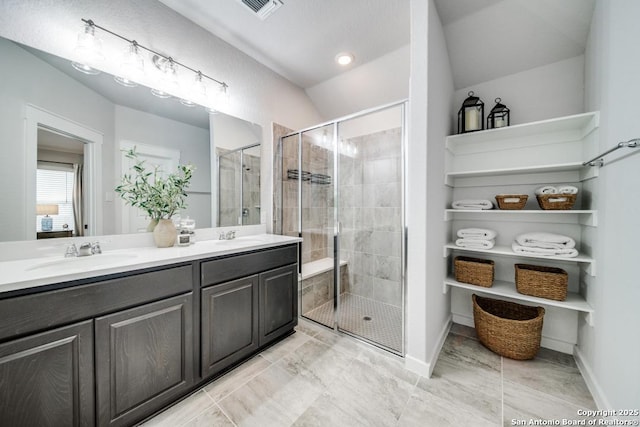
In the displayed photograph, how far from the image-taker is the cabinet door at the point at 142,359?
1067 mm

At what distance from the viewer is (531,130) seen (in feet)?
5.85

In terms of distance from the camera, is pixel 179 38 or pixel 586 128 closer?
pixel 586 128

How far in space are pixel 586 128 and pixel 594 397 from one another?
1.72m

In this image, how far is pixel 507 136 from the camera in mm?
1936

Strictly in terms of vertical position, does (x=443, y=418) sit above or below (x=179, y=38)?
below

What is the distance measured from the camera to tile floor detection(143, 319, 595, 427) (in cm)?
126

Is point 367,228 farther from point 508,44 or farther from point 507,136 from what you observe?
point 508,44

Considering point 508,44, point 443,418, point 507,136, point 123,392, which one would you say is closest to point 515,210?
point 507,136

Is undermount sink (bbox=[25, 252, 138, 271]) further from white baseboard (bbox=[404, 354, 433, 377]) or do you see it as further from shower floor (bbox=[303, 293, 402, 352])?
white baseboard (bbox=[404, 354, 433, 377])

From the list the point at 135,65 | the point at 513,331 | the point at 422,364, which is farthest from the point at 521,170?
the point at 135,65

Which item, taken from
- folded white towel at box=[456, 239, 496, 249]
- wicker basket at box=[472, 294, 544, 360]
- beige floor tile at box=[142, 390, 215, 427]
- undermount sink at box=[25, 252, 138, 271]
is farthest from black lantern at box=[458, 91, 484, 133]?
beige floor tile at box=[142, 390, 215, 427]

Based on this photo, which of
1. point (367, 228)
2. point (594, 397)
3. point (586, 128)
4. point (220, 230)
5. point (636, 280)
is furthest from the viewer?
point (367, 228)

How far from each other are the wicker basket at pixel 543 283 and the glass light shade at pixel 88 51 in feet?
10.8

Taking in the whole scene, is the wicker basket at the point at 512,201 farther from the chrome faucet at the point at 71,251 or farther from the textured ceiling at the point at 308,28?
the chrome faucet at the point at 71,251
